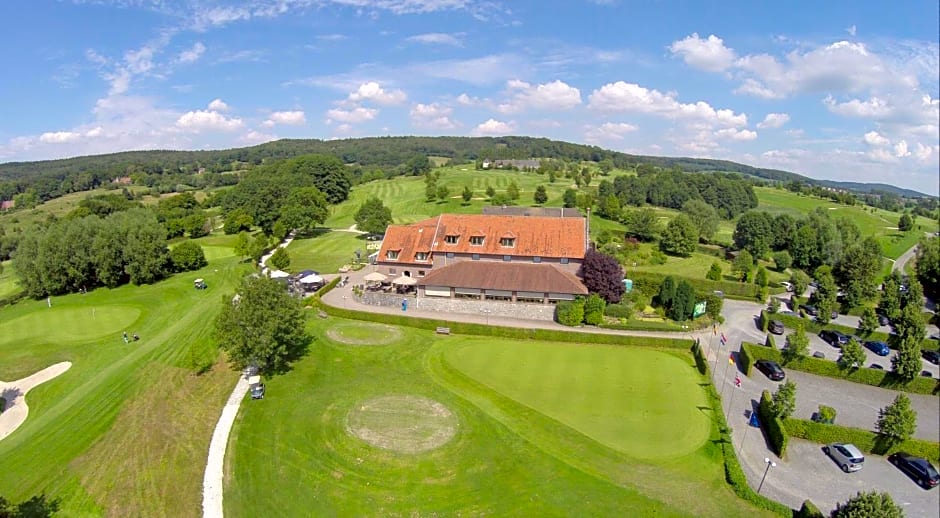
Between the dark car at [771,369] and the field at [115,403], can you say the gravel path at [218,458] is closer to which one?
the field at [115,403]

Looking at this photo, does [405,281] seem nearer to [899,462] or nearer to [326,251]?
[326,251]

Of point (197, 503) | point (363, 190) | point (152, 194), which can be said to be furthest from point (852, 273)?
point (152, 194)

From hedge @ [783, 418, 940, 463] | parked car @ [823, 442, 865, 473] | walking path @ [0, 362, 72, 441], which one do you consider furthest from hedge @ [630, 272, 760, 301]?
walking path @ [0, 362, 72, 441]

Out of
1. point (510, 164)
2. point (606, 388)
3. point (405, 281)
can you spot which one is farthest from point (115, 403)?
point (510, 164)

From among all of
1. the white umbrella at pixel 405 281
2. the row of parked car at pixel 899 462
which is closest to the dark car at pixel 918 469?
the row of parked car at pixel 899 462

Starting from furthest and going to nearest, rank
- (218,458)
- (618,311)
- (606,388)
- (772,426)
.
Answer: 1. (618,311)
2. (606,388)
3. (772,426)
4. (218,458)

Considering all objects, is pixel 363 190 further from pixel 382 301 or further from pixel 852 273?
pixel 852 273
